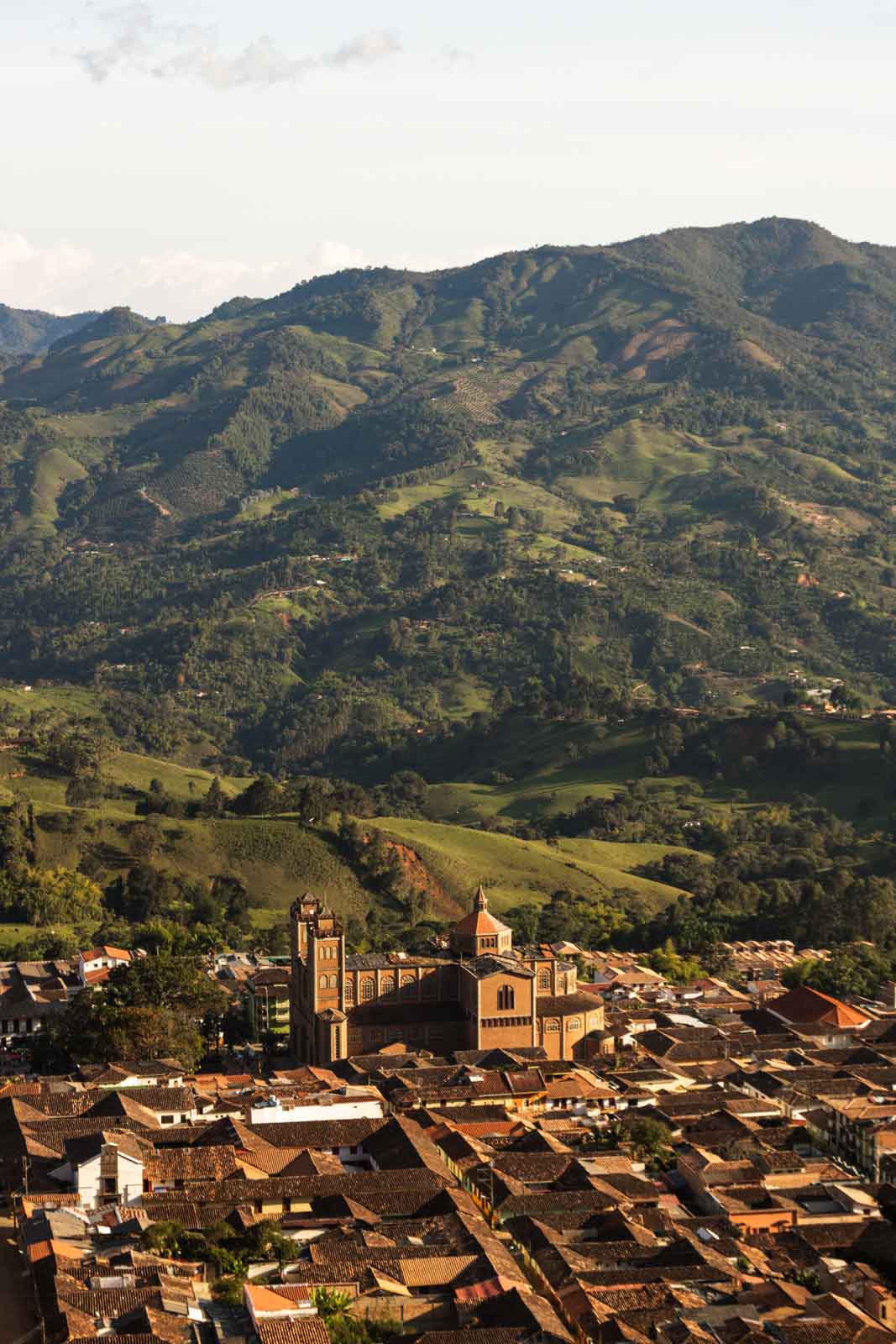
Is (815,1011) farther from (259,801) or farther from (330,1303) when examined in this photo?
(259,801)

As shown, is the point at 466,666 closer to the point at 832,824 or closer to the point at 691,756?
the point at 691,756

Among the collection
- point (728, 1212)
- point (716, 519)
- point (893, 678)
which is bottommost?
point (728, 1212)

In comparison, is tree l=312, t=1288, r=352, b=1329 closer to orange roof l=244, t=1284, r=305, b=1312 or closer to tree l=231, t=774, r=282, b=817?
orange roof l=244, t=1284, r=305, b=1312

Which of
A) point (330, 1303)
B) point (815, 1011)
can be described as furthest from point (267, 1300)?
point (815, 1011)

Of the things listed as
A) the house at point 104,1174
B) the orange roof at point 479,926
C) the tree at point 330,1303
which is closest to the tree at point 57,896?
the orange roof at point 479,926

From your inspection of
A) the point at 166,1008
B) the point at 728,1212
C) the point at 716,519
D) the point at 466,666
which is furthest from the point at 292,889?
the point at 716,519

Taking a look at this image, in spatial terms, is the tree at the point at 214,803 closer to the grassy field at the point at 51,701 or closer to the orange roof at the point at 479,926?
the orange roof at the point at 479,926

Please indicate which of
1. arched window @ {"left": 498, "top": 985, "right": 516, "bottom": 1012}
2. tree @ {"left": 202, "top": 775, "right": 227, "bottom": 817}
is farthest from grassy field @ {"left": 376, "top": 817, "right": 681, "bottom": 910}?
arched window @ {"left": 498, "top": 985, "right": 516, "bottom": 1012}
